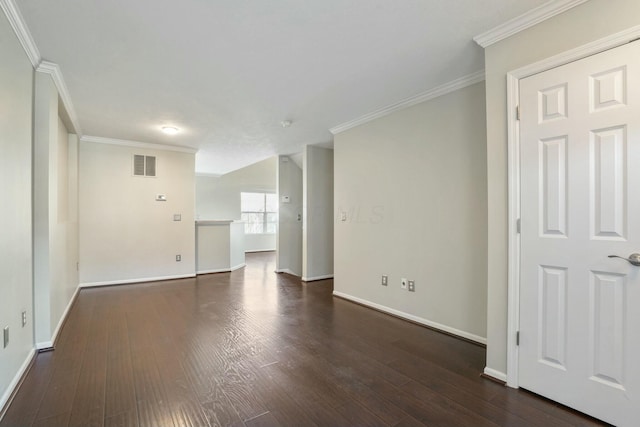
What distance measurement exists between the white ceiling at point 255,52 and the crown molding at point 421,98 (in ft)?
0.30

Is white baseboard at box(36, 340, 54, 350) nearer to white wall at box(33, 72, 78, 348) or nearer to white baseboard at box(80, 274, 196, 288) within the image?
white wall at box(33, 72, 78, 348)

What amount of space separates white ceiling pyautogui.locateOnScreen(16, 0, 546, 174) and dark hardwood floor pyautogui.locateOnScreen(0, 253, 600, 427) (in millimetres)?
2420

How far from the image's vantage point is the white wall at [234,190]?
9312mm

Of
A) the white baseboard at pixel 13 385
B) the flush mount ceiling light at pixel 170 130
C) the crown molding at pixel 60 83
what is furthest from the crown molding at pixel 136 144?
the white baseboard at pixel 13 385

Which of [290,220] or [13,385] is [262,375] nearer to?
[13,385]

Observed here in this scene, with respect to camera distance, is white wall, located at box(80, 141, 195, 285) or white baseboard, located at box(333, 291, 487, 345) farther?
white wall, located at box(80, 141, 195, 285)

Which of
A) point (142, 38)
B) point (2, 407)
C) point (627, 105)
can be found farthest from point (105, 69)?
point (627, 105)

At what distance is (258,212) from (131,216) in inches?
213

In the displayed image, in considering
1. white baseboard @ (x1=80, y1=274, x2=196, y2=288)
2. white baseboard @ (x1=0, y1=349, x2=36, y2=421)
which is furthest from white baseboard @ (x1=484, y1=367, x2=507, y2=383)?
white baseboard @ (x1=80, y1=274, x2=196, y2=288)

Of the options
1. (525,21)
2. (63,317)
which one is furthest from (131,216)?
(525,21)

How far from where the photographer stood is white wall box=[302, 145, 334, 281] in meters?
5.17

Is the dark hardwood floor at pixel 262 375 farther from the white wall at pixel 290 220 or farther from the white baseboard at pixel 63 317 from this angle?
the white wall at pixel 290 220

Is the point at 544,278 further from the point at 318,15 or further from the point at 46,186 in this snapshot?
the point at 46,186

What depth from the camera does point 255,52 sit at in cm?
229
